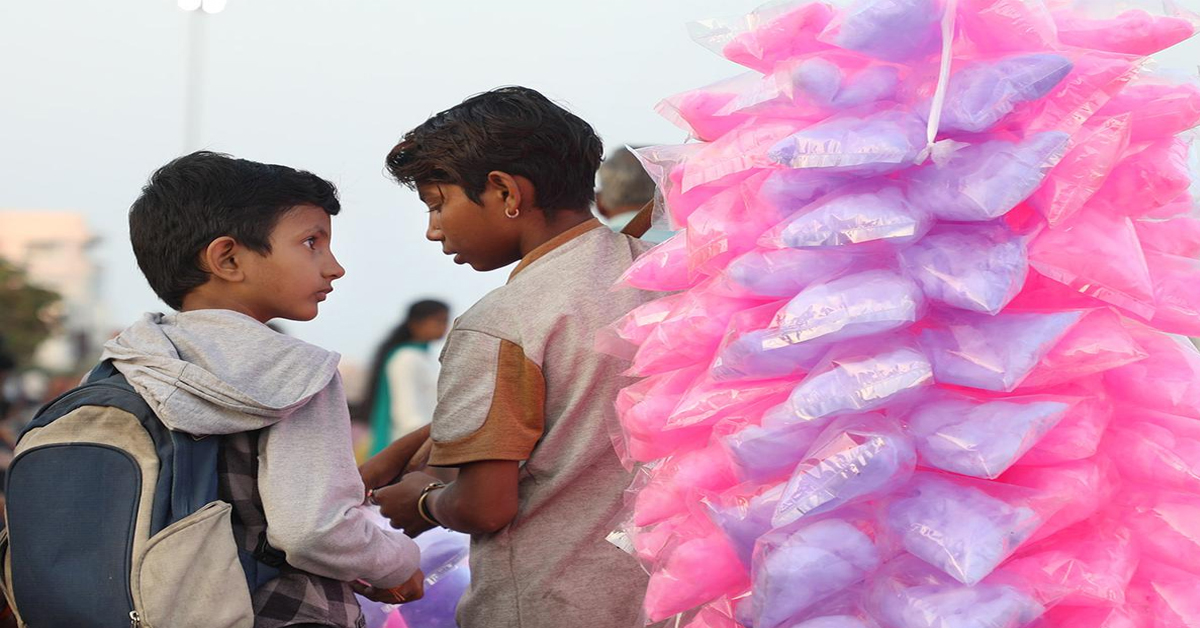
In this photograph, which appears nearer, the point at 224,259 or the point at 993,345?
the point at 993,345

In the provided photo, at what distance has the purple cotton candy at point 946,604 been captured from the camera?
102 centimetres

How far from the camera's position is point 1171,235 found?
1.18 meters

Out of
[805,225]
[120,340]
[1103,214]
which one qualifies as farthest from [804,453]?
[120,340]

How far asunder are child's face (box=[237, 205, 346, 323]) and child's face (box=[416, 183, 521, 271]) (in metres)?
0.15

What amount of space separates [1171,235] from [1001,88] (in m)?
0.27

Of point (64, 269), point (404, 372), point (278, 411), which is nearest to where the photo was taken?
point (278, 411)

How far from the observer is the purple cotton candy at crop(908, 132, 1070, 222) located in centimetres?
104

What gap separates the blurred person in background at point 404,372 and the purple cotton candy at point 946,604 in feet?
10.3

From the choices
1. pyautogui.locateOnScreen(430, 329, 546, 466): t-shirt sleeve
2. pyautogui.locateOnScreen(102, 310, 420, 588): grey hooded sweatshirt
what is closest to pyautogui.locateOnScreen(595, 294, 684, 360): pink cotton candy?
pyautogui.locateOnScreen(430, 329, 546, 466): t-shirt sleeve

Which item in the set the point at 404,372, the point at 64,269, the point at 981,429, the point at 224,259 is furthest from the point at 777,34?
the point at 64,269

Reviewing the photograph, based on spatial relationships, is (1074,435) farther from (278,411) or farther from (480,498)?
(278,411)

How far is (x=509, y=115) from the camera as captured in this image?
5.34 ft

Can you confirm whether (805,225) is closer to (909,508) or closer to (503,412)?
(909,508)

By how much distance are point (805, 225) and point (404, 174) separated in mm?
748
